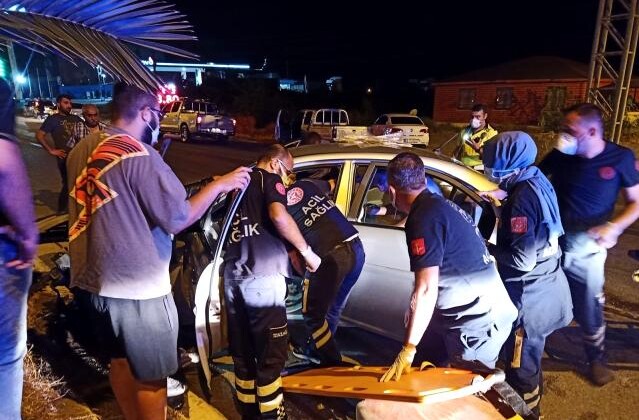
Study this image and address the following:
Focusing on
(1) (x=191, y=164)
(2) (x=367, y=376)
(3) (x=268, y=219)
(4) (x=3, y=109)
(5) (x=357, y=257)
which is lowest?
(1) (x=191, y=164)

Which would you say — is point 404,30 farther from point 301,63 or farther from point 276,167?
point 276,167

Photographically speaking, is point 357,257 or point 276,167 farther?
point 357,257

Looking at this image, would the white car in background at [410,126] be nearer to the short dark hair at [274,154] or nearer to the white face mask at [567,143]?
the white face mask at [567,143]

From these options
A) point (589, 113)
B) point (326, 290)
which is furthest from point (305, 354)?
point (589, 113)

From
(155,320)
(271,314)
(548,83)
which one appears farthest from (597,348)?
(548,83)

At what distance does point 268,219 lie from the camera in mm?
3006

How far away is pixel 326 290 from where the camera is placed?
11.2 ft

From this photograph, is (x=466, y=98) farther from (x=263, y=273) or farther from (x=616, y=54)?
(x=263, y=273)

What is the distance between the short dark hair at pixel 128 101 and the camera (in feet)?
7.68

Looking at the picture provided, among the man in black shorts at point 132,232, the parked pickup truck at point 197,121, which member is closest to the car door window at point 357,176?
the man in black shorts at point 132,232

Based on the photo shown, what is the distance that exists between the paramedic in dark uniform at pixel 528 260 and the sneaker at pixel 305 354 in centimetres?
133

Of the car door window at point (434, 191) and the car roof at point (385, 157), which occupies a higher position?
the car roof at point (385, 157)

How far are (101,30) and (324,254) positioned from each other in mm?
1787

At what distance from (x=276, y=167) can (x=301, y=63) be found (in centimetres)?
4685
